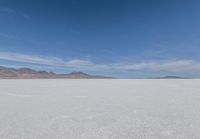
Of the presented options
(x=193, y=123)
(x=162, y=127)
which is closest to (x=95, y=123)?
(x=162, y=127)

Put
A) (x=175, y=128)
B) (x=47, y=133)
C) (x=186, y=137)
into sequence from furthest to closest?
1. (x=175, y=128)
2. (x=47, y=133)
3. (x=186, y=137)

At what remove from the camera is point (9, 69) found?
93.6 meters

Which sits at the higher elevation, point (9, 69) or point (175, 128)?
point (9, 69)

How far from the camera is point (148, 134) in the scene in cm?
271

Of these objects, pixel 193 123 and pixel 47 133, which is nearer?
pixel 47 133

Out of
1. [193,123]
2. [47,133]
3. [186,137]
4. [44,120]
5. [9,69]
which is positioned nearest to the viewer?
[186,137]

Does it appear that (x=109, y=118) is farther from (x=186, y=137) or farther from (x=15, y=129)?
(x=15, y=129)

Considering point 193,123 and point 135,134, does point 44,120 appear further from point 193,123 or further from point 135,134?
point 193,123

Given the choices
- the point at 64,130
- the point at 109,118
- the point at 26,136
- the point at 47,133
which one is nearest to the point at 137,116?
the point at 109,118

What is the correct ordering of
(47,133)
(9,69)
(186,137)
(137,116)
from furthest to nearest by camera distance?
(9,69) < (137,116) < (47,133) < (186,137)

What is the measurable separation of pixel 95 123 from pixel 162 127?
1.25 metres

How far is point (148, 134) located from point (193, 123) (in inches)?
45.7

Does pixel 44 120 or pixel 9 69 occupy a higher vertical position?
pixel 9 69

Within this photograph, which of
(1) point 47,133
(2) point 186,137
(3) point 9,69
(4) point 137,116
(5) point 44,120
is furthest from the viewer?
(3) point 9,69
